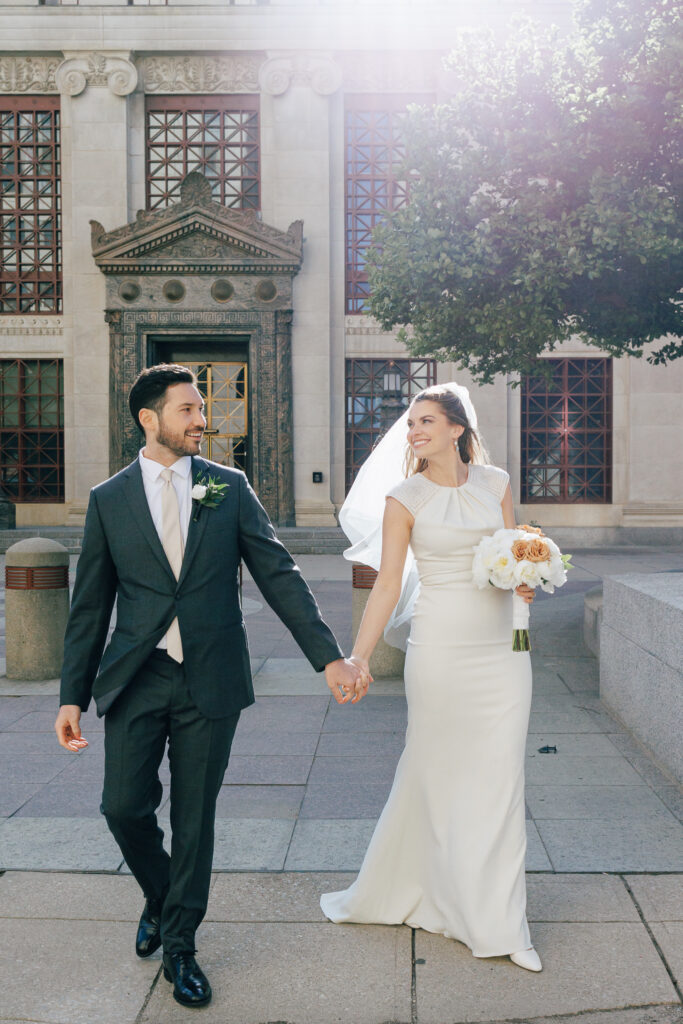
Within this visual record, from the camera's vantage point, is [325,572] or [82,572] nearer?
[82,572]

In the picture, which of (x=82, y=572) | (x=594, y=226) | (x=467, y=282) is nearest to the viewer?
(x=82, y=572)

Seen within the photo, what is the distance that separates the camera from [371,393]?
78.6 feet

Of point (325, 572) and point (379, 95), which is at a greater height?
point (379, 95)

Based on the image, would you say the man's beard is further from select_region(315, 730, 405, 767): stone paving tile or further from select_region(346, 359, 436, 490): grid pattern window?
select_region(346, 359, 436, 490): grid pattern window

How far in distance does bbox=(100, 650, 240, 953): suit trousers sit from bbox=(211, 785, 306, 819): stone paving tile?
1828 mm

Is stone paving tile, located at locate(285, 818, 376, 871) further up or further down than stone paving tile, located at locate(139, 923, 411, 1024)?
further down

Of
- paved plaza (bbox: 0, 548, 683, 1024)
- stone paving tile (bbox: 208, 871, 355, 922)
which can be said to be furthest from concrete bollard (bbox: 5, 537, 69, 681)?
stone paving tile (bbox: 208, 871, 355, 922)

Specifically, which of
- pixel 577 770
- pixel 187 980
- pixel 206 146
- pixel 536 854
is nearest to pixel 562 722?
pixel 577 770

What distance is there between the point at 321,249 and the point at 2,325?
316 inches

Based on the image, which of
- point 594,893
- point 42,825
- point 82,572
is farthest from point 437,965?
point 42,825

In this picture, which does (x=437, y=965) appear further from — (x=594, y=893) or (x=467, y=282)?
(x=467, y=282)

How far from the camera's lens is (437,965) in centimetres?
359

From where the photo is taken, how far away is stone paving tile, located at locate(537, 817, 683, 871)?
4.54m

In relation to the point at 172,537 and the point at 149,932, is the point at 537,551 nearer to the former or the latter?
the point at 172,537
